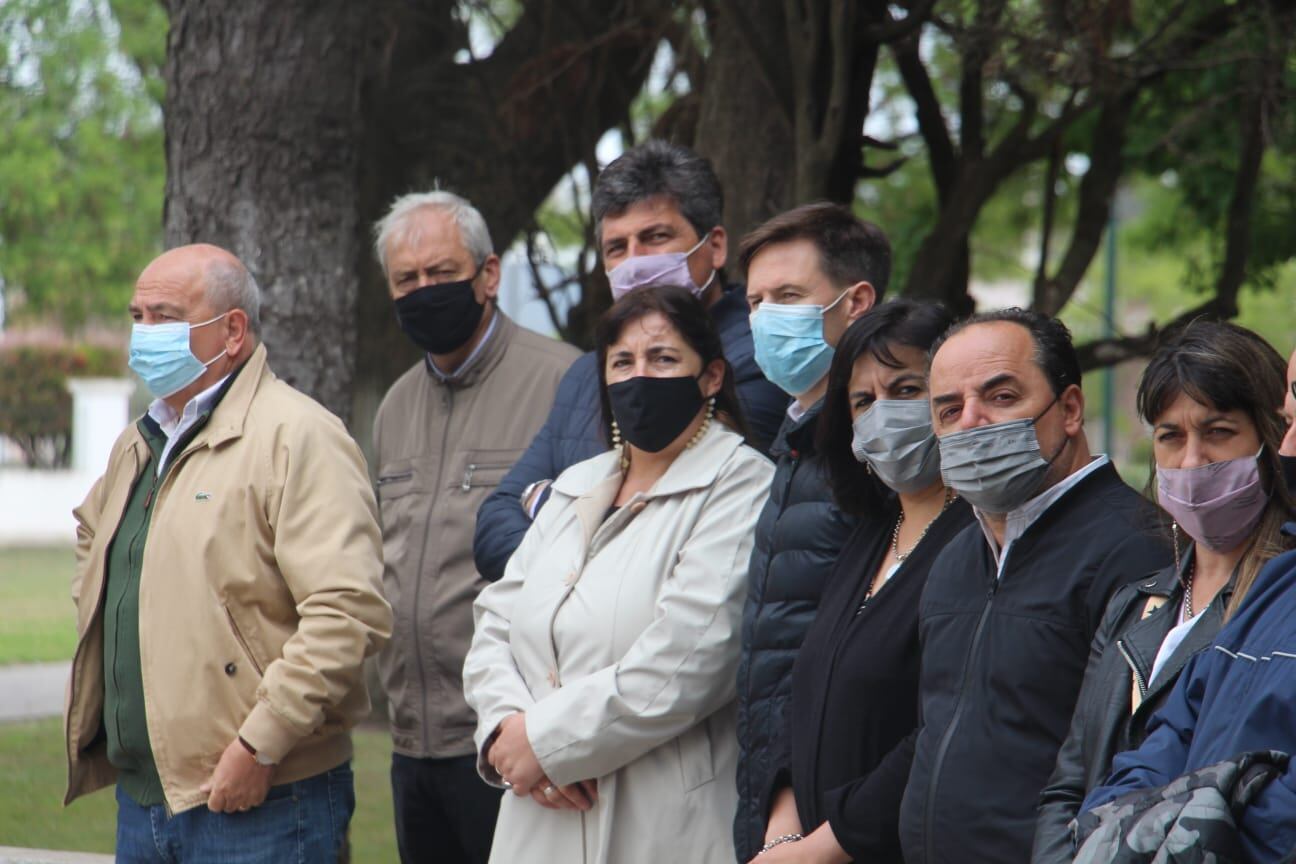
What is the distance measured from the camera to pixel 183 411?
4535 millimetres

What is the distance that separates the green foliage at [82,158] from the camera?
20.3 metres

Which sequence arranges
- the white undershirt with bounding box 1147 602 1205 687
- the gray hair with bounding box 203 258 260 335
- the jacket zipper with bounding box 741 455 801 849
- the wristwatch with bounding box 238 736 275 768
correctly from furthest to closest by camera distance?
the gray hair with bounding box 203 258 260 335 → the wristwatch with bounding box 238 736 275 768 → the jacket zipper with bounding box 741 455 801 849 → the white undershirt with bounding box 1147 602 1205 687

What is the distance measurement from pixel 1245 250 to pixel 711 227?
Answer: 13.3 ft

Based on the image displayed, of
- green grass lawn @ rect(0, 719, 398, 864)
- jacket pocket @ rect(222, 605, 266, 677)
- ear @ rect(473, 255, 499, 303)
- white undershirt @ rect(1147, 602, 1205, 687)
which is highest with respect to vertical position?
ear @ rect(473, 255, 499, 303)

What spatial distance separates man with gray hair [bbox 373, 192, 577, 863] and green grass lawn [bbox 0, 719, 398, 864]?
93.6 inches

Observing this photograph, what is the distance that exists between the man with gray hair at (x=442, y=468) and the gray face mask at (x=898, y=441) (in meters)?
1.55

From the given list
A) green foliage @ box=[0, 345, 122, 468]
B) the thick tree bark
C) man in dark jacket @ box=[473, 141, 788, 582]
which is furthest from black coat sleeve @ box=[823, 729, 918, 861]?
green foliage @ box=[0, 345, 122, 468]

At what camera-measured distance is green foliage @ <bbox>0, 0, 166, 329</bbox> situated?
20312 mm

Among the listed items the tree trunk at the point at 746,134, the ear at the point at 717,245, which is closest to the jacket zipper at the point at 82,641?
the ear at the point at 717,245

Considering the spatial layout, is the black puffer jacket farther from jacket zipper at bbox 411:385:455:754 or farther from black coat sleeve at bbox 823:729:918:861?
jacket zipper at bbox 411:385:455:754

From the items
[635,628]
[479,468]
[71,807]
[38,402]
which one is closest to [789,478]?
[635,628]

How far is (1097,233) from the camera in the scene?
322 inches

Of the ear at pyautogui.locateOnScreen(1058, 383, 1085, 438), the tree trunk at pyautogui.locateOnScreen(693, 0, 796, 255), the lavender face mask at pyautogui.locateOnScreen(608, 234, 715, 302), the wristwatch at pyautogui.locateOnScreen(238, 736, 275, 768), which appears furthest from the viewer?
the tree trunk at pyautogui.locateOnScreen(693, 0, 796, 255)

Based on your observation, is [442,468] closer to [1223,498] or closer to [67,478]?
[1223,498]
